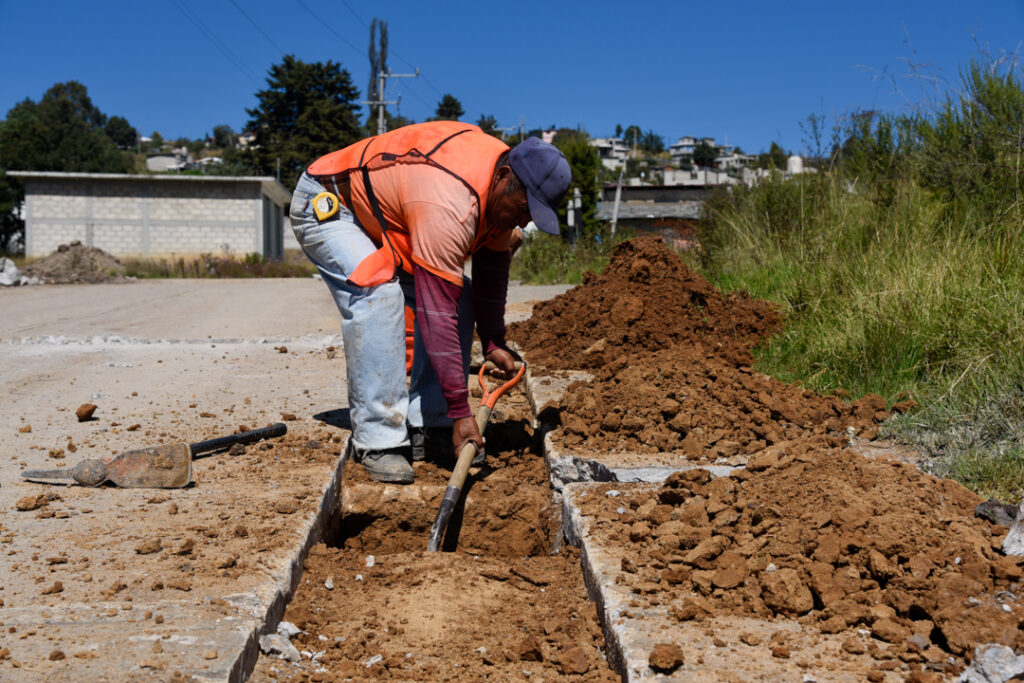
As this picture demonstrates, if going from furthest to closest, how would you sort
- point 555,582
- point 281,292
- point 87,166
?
point 87,166 → point 281,292 → point 555,582

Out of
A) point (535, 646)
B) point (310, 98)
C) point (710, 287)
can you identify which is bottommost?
point (535, 646)

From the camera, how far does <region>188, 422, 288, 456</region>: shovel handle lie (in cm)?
397

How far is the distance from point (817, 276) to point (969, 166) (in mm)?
1375

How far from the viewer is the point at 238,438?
164 inches

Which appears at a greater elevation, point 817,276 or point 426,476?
point 817,276

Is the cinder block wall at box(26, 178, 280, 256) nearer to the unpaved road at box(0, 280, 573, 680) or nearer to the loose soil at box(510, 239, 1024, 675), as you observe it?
the unpaved road at box(0, 280, 573, 680)

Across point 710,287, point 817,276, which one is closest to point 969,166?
point 817,276

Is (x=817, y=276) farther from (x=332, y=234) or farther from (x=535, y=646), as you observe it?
(x=535, y=646)

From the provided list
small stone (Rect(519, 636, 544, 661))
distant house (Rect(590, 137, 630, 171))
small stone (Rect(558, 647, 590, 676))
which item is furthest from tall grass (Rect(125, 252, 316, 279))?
distant house (Rect(590, 137, 630, 171))

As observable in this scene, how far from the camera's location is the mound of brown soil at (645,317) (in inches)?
227

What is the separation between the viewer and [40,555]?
2752 millimetres

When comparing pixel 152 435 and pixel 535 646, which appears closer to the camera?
pixel 535 646

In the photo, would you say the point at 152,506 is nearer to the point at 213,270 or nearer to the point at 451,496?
the point at 451,496

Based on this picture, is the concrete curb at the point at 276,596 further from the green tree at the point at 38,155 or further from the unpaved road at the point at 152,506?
the green tree at the point at 38,155
